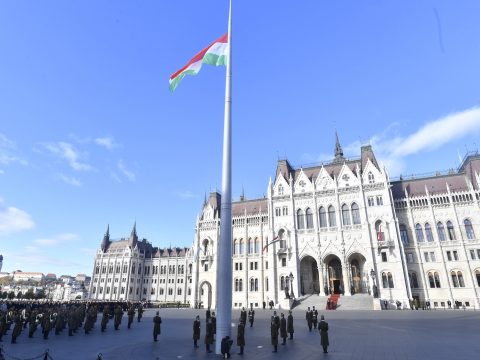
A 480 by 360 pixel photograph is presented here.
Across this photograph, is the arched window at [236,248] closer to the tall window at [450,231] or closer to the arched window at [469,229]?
the tall window at [450,231]

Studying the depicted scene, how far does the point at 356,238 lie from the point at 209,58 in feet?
135

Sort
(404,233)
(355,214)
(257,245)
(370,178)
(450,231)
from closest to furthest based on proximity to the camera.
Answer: (450,231) < (404,233) < (355,214) < (370,178) < (257,245)

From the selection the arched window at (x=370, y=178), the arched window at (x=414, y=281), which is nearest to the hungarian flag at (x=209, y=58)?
the arched window at (x=370, y=178)

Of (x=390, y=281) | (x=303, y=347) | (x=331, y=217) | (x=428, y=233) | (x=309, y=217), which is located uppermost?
(x=309, y=217)

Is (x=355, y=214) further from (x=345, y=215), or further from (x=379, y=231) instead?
(x=379, y=231)

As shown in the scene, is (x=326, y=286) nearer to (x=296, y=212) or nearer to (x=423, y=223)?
(x=296, y=212)

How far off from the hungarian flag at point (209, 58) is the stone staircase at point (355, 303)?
36113 mm

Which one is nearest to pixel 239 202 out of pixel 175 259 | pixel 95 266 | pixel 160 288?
pixel 175 259

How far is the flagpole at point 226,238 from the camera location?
11602 millimetres

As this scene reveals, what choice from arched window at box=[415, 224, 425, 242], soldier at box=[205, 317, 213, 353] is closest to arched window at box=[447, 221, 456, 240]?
arched window at box=[415, 224, 425, 242]

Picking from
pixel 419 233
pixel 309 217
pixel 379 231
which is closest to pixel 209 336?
pixel 379 231

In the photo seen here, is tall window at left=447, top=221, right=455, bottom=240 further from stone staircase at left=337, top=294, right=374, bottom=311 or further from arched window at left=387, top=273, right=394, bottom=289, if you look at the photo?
stone staircase at left=337, top=294, right=374, bottom=311

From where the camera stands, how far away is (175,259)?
100 metres

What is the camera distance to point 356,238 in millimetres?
47656
